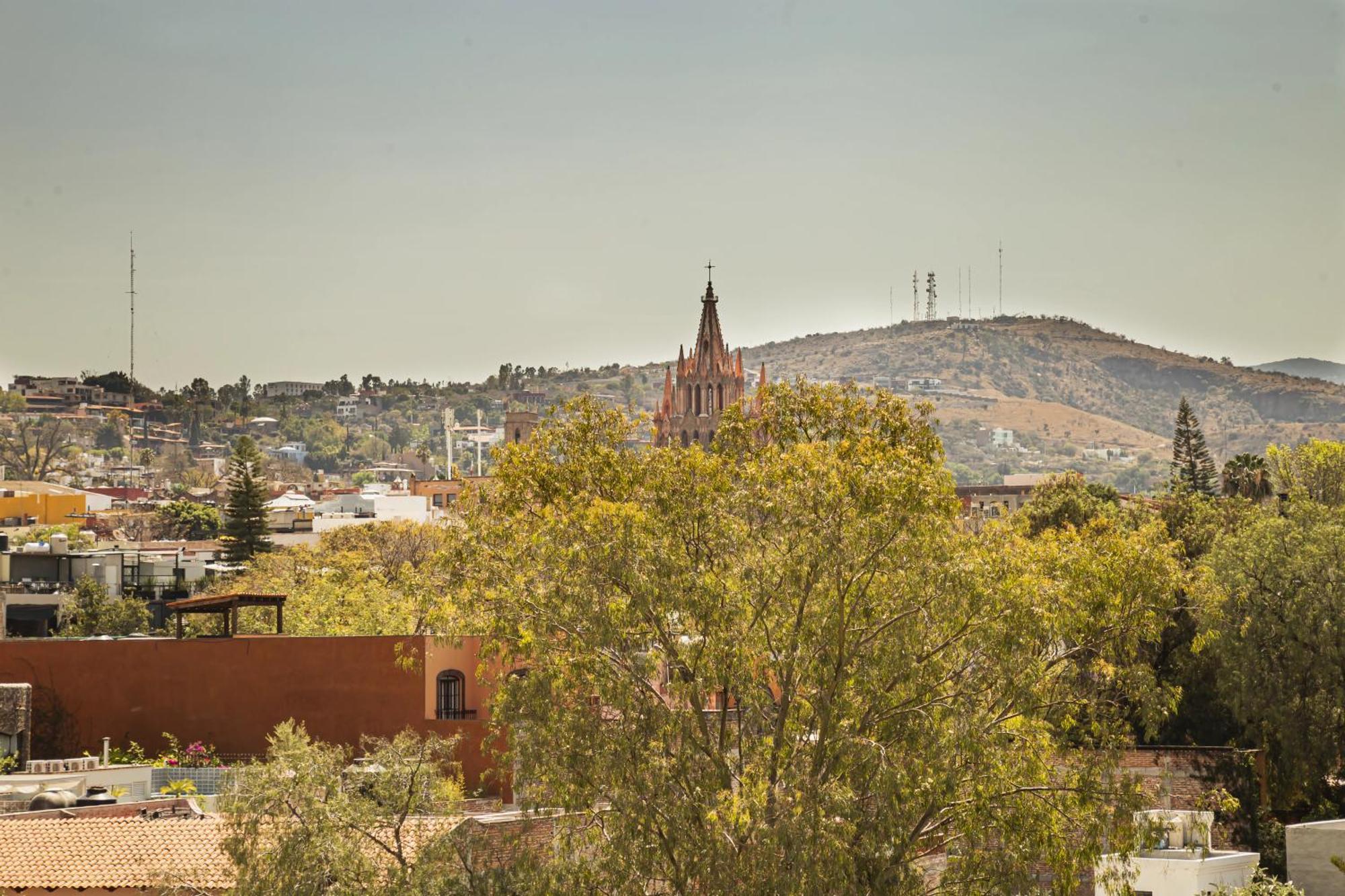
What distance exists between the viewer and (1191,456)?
81.7 metres

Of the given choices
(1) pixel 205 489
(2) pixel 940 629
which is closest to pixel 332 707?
(2) pixel 940 629

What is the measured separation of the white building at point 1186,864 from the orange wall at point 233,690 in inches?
343

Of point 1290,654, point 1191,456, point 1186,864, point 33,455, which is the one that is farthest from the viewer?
point 33,455

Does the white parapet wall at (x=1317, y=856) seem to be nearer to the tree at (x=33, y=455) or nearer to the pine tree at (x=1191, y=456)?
the pine tree at (x=1191, y=456)

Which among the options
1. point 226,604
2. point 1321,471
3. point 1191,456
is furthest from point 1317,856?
point 1191,456

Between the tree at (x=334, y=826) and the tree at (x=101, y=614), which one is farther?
the tree at (x=101, y=614)

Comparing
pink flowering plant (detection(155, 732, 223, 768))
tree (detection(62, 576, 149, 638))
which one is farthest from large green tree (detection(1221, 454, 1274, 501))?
pink flowering plant (detection(155, 732, 223, 768))

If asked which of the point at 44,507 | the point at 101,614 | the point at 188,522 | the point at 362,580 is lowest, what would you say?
the point at 101,614

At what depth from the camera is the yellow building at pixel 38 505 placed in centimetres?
9520

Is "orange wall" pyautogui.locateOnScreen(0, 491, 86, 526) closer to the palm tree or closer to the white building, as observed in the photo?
the palm tree

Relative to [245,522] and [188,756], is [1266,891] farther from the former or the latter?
[245,522]

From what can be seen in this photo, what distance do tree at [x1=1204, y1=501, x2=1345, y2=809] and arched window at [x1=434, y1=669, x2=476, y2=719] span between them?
14237 mm

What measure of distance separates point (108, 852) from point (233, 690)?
7306 millimetres

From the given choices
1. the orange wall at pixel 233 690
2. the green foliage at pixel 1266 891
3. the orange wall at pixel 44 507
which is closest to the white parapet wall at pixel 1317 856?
the green foliage at pixel 1266 891
